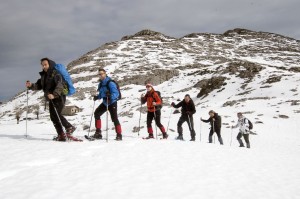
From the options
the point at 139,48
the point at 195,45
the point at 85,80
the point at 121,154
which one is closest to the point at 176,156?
the point at 121,154

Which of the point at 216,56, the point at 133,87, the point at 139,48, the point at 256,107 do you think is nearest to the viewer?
the point at 256,107

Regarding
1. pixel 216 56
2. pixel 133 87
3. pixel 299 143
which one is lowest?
pixel 299 143

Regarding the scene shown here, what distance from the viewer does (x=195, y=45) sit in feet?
347

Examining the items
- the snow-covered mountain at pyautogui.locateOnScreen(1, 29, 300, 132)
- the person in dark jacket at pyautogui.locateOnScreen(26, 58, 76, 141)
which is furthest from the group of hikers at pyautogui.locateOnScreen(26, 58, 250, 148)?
the snow-covered mountain at pyautogui.locateOnScreen(1, 29, 300, 132)

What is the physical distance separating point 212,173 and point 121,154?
2.35 metres

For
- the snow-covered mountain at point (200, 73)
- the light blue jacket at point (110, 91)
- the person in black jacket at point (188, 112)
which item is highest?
the snow-covered mountain at point (200, 73)

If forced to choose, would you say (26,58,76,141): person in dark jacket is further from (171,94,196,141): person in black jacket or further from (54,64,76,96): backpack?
(171,94,196,141): person in black jacket

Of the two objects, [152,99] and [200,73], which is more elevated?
[200,73]

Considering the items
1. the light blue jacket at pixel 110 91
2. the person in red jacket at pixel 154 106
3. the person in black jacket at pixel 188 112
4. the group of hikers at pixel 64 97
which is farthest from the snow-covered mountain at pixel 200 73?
the light blue jacket at pixel 110 91

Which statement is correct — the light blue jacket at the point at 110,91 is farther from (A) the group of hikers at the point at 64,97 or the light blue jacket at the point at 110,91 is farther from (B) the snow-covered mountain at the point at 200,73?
(B) the snow-covered mountain at the point at 200,73

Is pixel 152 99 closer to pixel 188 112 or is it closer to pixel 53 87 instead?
pixel 188 112

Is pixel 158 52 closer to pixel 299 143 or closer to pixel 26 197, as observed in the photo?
pixel 299 143

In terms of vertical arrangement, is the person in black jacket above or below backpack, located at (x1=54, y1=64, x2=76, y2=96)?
below

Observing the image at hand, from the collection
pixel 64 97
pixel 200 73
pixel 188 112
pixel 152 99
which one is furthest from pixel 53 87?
pixel 200 73
